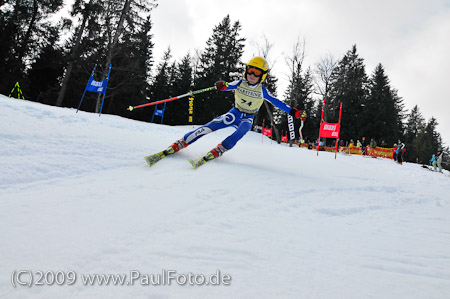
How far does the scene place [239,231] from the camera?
191 cm

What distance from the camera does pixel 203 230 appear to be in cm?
187

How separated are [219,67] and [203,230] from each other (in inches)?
1195

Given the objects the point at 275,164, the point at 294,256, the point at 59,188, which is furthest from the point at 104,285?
the point at 275,164

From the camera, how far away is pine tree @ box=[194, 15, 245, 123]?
93.8 feet

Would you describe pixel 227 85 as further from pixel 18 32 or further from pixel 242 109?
pixel 18 32

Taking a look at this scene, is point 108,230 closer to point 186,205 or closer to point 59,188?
point 186,205

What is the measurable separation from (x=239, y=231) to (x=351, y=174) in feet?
12.3

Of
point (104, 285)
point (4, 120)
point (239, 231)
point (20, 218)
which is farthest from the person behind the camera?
point (4, 120)

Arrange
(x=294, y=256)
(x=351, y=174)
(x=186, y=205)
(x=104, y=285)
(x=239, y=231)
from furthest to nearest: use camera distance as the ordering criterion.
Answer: (x=351, y=174), (x=186, y=205), (x=239, y=231), (x=294, y=256), (x=104, y=285)

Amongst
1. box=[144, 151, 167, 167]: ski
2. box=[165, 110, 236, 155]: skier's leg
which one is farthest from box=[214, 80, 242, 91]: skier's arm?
box=[144, 151, 167, 167]: ski

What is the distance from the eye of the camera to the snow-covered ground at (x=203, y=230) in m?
1.29

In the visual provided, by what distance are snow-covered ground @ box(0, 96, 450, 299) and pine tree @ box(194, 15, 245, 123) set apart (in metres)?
25.0

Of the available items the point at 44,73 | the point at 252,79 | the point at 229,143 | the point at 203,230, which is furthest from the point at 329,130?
the point at 44,73

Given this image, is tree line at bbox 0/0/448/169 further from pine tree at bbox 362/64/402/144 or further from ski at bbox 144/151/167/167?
ski at bbox 144/151/167/167
